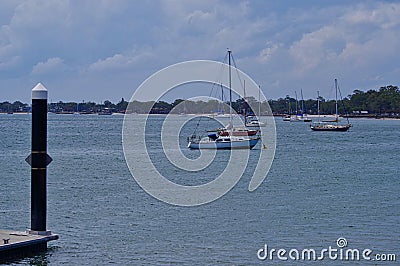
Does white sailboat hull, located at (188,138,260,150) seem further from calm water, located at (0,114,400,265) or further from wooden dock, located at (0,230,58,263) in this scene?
wooden dock, located at (0,230,58,263)

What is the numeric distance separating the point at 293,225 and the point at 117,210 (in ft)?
23.8

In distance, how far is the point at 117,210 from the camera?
32.2 meters

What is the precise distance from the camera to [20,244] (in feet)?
69.4

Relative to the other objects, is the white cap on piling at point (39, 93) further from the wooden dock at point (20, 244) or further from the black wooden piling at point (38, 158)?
the wooden dock at point (20, 244)

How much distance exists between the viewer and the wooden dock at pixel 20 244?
20859 millimetres

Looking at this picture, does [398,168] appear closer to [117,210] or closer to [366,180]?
[366,180]

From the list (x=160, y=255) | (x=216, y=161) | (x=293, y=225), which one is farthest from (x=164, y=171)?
(x=160, y=255)

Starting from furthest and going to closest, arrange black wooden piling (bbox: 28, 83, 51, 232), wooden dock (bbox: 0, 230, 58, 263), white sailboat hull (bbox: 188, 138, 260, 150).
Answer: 1. white sailboat hull (bbox: 188, 138, 260, 150)
2. black wooden piling (bbox: 28, 83, 51, 232)
3. wooden dock (bbox: 0, 230, 58, 263)

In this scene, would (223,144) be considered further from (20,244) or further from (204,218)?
(20,244)

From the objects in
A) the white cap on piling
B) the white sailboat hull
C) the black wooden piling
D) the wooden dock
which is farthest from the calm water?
the white sailboat hull

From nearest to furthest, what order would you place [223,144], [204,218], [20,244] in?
[20,244], [204,218], [223,144]

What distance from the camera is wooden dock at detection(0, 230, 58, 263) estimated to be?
20859 mm

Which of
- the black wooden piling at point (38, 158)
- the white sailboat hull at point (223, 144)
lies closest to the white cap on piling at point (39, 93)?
the black wooden piling at point (38, 158)

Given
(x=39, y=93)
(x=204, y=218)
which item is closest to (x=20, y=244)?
(x=39, y=93)
